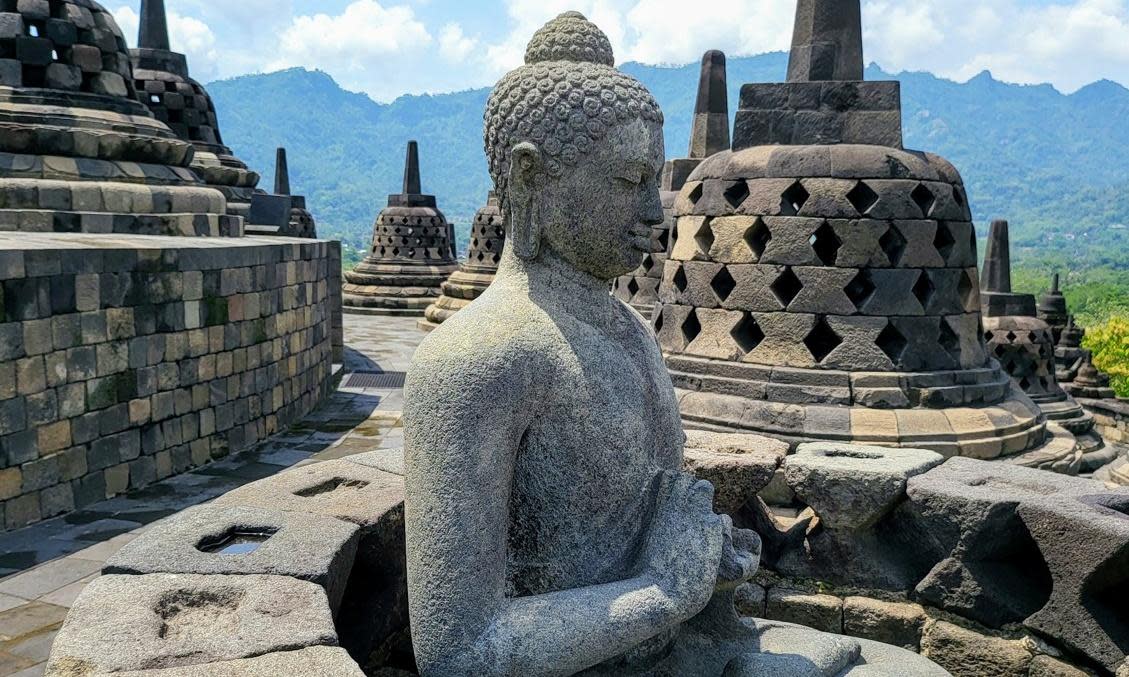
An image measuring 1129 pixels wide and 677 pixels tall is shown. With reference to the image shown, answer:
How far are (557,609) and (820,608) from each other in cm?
146

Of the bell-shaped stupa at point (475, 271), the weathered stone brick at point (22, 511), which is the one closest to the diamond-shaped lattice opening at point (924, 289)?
the weathered stone brick at point (22, 511)

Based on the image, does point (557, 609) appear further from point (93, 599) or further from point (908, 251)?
point (908, 251)

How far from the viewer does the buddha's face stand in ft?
6.61

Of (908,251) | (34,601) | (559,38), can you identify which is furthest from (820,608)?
(34,601)

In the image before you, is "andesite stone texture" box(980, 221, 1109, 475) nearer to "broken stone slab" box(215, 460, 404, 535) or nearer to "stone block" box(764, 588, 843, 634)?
"stone block" box(764, 588, 843, 634)

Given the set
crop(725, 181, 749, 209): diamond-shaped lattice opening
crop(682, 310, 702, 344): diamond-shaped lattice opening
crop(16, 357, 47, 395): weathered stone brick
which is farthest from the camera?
crop(16, 357, 47, 395): weathered stone brick

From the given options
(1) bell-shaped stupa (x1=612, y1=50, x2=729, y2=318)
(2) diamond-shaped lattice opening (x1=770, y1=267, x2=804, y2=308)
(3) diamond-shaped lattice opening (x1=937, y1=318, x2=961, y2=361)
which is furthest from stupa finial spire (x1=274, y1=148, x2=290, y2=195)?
(3) diamond-shaped lattice opening (x1=937, y1=318, x2=961, y2=361)

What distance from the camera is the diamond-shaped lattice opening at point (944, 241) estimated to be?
16.2ft

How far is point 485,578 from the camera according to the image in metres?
1.79

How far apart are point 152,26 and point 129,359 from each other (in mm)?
9256

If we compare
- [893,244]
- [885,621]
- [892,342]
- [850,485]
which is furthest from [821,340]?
[885,621]

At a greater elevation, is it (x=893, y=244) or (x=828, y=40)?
(x=828, y=40)

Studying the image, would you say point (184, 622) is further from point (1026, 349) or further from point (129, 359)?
point (1026, 349)

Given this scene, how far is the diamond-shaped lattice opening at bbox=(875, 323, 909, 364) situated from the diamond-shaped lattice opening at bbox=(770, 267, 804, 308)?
507 millimetres
